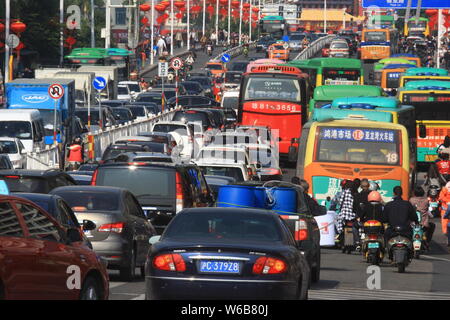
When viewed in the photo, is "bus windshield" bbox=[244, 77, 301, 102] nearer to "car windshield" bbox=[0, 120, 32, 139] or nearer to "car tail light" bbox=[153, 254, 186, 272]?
"car windshield" bbox=[0, 120, 32, 139]

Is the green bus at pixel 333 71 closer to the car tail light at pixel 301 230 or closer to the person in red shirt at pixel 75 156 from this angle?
the person in red shirt at pixel 75 156

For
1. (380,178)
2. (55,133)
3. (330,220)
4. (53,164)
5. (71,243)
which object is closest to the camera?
(71,243)

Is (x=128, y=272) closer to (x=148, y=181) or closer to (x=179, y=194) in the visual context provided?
(x=179, y=194)

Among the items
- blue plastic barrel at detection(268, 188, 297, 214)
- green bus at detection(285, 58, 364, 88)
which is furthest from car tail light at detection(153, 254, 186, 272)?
green bus at detection(285, 58, 364, 88)

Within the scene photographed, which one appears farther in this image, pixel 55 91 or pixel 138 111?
pixel 138 111

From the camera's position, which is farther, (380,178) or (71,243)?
(380,178)

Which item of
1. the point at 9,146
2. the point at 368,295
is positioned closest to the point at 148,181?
the point at 368,295

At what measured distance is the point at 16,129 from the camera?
→ 3900 cm

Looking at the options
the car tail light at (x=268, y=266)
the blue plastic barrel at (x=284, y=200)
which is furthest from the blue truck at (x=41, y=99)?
the car tail light at (x=268, y=266)

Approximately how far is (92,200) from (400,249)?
5.35 metres

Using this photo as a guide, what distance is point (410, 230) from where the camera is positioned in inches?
866
